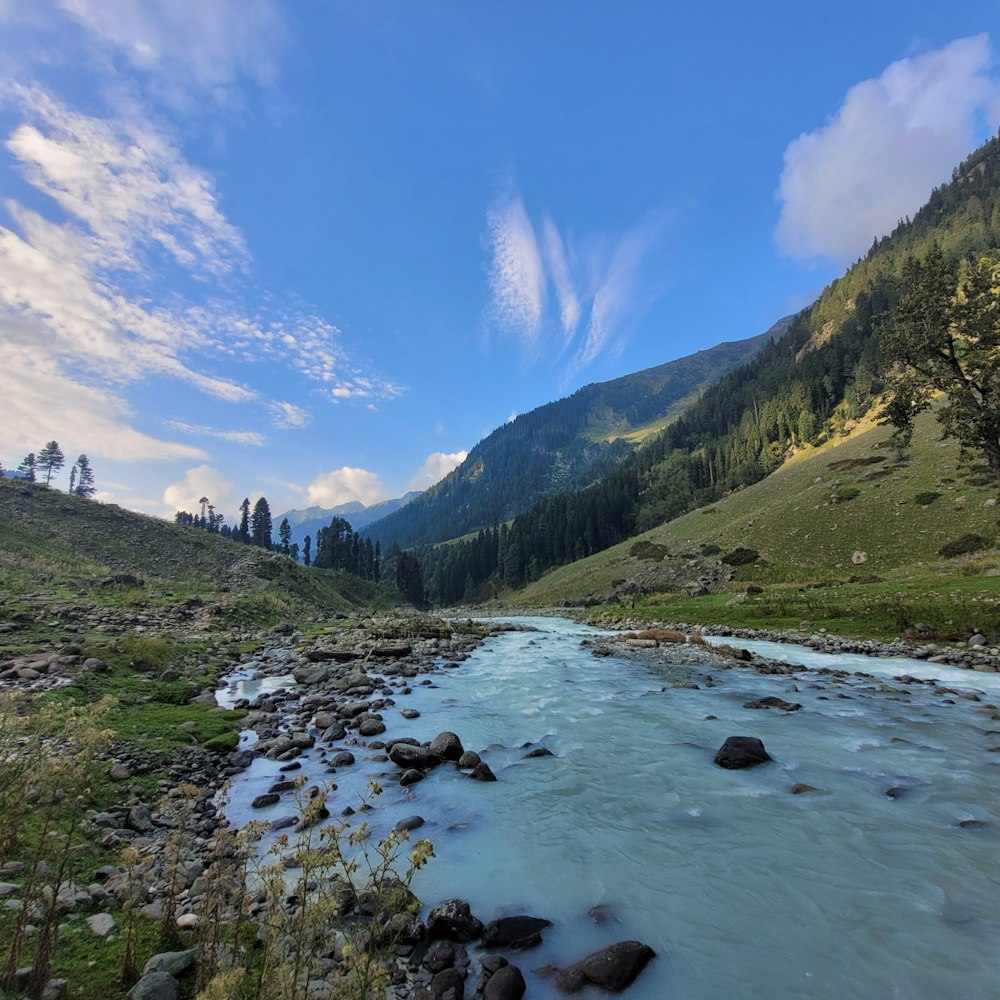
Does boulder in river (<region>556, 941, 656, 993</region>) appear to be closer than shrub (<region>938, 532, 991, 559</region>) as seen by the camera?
Yes

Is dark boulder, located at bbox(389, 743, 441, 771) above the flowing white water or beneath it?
above

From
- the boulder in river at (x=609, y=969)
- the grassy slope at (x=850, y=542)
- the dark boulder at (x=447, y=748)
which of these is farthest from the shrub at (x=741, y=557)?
the boulder in river at (x=609, y=969)

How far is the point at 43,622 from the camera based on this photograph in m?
22.0

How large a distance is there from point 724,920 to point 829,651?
82.8 feet

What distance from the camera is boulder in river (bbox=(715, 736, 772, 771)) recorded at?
11.6 metres

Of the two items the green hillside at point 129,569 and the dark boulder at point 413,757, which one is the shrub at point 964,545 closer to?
the dark boulder at point 413,757

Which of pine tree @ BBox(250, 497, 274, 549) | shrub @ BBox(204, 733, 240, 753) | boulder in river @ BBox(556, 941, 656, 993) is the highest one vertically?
pine tree @ BBox(250, 497, 274, 549)

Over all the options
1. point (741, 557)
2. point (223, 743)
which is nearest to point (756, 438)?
point (741, 557)

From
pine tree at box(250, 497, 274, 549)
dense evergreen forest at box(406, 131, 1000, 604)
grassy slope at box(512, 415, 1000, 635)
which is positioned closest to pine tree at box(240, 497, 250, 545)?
pine tree at box(250, 497, 274, 549)

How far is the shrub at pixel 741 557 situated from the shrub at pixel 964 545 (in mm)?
20379

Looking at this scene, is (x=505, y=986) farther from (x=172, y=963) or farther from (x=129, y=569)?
(x=129, y=569)

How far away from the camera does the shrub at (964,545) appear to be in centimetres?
4398

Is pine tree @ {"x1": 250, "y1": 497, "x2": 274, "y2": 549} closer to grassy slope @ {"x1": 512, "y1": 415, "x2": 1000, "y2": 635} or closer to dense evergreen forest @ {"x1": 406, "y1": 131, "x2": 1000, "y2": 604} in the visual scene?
dense evergreen forest @ {"x1": 406, "y1": 131, "x2": 1000, "y2": 604}

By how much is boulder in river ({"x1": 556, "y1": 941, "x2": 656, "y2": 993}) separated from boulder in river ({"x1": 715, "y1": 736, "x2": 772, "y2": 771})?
675 cm
